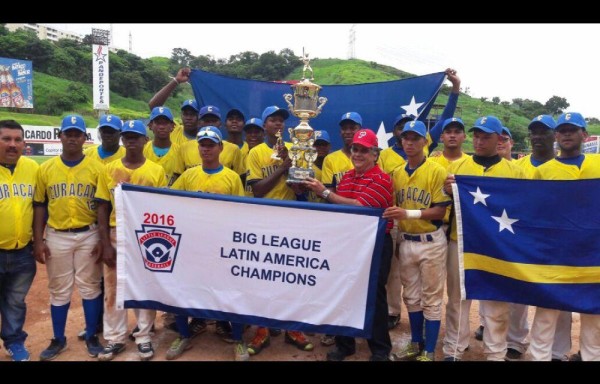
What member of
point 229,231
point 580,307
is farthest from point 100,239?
point 580,307

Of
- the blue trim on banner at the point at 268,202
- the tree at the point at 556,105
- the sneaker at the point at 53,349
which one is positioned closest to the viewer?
the blue trim on banner at the point at 268,202

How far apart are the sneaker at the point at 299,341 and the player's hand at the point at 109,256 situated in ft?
7.33

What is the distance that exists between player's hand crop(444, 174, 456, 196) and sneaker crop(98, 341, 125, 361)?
4.11m

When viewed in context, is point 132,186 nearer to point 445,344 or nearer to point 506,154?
point 445,344

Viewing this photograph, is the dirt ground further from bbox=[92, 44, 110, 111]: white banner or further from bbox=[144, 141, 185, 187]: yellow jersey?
bbox=[92, 44, 110, 111]: white banner

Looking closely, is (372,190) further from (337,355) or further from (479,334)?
(479,334)

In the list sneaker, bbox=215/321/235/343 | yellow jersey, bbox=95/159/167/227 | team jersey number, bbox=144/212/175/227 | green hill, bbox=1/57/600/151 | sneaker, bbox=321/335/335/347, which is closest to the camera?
team jersey number, bbox=144/212/175/227

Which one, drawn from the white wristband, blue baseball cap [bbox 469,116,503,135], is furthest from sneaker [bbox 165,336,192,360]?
blue baseball cap [bbox 469,116,503,135]

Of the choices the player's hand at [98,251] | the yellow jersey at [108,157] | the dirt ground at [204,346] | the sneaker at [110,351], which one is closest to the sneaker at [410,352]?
the dirt ground at [204,346]

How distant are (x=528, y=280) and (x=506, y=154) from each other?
2.93 metres

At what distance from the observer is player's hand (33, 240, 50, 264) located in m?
4.74

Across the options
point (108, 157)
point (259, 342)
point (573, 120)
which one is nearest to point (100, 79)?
point (108, 157)

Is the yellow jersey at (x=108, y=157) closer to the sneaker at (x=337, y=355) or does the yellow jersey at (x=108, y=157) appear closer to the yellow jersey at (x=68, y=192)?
the yellow jersey at (x=68, y=192)

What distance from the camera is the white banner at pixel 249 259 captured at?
14.1ft
